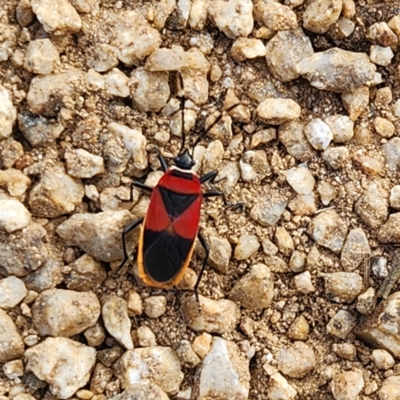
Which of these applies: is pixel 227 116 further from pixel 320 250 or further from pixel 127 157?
pixel 320 250

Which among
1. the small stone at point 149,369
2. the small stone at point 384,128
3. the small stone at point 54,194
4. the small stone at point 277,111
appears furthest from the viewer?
the small stone at point 384,128

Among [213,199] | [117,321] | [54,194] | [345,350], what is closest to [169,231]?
[213,199]

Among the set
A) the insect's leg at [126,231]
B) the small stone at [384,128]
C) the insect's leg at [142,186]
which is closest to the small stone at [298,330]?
the insect's leg at [126,231]

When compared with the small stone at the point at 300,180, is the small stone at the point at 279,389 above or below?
below

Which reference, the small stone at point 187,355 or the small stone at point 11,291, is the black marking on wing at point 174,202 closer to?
the small stone at point 187,355

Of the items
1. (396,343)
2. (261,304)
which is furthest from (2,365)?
(396,343)

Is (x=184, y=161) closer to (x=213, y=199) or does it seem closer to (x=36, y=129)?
(x=213, y=199)

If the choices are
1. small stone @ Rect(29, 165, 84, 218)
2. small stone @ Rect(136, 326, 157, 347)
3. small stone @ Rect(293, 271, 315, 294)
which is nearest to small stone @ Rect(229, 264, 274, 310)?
small stone @ Rect(293, 271, 315, 294)
